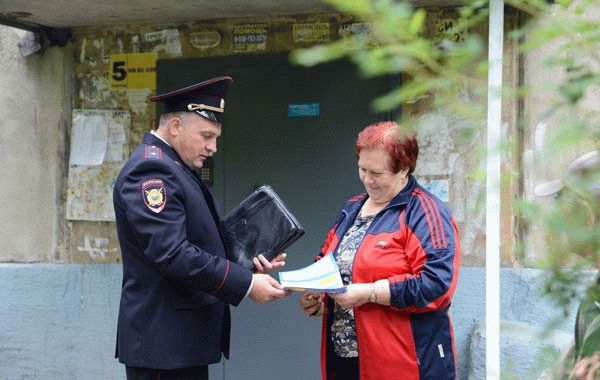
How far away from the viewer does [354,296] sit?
11.0 feet

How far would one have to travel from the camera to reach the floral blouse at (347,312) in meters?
3.53

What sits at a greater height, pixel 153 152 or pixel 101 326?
pixel 153 152

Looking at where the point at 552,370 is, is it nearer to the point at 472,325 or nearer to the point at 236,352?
the point at 472,325

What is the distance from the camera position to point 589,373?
1424mm

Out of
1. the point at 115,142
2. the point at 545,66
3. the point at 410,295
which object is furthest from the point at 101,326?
the point at 545,66

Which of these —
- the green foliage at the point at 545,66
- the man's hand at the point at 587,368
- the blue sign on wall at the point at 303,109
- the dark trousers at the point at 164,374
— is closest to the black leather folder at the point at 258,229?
the dark trousers at the point at 164,374

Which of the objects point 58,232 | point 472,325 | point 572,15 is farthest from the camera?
point 58,232

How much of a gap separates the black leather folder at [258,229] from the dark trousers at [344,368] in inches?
18.6

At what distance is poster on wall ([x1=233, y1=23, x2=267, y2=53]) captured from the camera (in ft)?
18.5

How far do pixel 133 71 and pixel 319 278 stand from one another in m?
2.99

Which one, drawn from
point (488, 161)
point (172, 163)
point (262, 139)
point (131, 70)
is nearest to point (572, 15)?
point (488, 161)

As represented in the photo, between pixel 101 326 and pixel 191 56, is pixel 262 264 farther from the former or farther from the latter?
pixel 101 326

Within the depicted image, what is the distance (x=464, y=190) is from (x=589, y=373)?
387 cm

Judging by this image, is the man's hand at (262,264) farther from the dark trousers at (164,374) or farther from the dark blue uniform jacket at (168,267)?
the dark trousers at (164,374)
